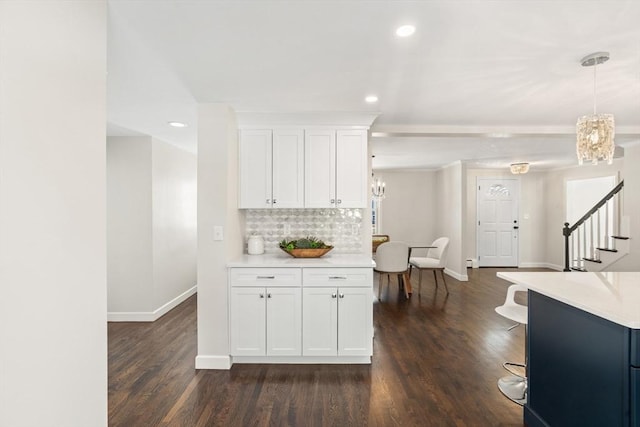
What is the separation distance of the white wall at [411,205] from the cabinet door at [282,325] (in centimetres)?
572

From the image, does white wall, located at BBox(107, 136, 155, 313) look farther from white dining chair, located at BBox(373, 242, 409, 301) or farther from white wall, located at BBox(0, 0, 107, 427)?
white dining chair, located at BBox(373, 242, 409, 301)

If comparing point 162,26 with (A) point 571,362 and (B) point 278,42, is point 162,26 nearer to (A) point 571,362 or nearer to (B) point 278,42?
(B) point 278,42

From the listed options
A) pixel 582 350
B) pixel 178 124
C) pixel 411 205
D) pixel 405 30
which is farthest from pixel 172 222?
pixel 411 205

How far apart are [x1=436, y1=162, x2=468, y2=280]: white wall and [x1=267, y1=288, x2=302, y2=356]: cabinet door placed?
4835 mm

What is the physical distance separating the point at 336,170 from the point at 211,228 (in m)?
1.35

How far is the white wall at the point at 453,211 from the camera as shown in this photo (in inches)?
268

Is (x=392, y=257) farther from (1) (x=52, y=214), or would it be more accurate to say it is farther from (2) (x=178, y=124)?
(1) (x=52, y=214)

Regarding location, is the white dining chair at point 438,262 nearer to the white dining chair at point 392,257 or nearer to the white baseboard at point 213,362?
the white dining chair at point 392,257

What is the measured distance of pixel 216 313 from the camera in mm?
3068

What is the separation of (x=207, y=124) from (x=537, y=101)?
9.83 ft

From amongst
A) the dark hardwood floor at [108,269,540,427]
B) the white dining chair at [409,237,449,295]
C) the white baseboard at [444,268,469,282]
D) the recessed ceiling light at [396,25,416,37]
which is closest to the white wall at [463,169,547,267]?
the white baseboard at [444,268,469,282]

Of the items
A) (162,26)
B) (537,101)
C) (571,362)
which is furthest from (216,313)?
(537,101)

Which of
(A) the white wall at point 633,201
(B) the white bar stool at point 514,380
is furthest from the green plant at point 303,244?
(A) the white wall at point 633,201

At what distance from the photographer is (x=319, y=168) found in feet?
11.3
